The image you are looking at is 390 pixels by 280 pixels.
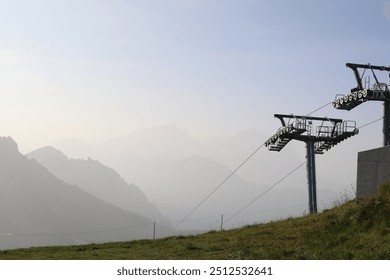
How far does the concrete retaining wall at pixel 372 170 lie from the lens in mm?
24220

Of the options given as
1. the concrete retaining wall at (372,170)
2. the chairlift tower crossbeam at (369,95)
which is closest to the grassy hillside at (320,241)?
the concrete retaining wall at (372,170)

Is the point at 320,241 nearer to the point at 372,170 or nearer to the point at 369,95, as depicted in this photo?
the point at 372,170

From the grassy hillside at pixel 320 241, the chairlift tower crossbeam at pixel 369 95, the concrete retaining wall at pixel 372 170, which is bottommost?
the grassy hillside at pixel 320 241

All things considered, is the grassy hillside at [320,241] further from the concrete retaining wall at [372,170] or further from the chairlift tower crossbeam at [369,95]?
the chairlift tower crossbeam at [369,95]

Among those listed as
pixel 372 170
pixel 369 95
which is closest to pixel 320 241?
pixel 372 170

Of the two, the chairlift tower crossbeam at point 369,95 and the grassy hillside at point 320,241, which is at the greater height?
the chairlift tower crossbeam at point 369,95

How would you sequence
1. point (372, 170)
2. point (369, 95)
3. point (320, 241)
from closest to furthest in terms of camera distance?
point (320, 241) < point (372, 170) < point (369, 95)

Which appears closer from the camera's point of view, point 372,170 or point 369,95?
point 372,170

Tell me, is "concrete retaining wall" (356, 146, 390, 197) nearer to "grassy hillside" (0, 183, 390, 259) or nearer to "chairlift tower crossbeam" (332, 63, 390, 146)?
"grassy hillside" (0, 183, 390, 259)

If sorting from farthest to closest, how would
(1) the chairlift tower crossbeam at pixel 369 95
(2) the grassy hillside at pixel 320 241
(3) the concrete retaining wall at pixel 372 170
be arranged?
(1) the chairlift tower crossbeam at pixel 369 95
(3) the concrete retaining wall at pixel 372 170
(2) the grassy hillside at pixel 320 241

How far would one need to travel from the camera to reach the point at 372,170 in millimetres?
25031

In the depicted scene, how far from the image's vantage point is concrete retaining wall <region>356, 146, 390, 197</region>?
2422cm
